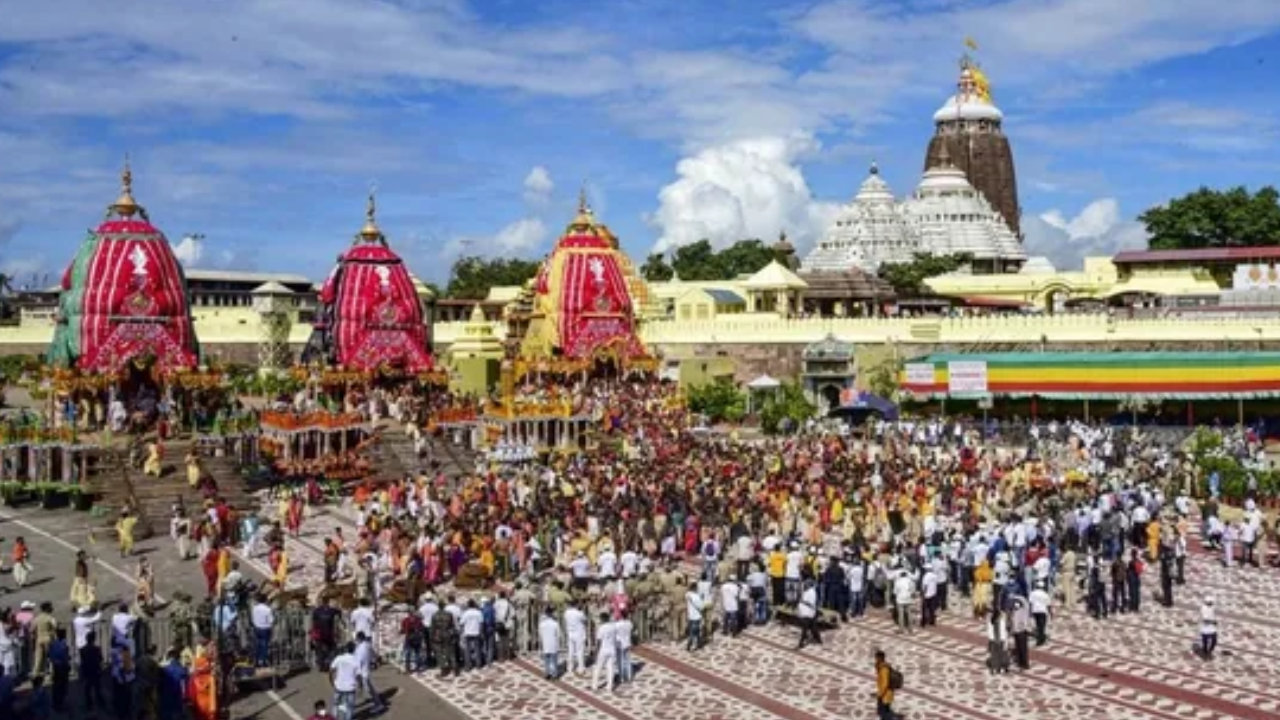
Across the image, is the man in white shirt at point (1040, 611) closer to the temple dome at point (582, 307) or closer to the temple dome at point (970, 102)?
the temple dome at point (582, 307)

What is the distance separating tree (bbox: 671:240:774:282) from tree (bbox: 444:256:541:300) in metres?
9.15

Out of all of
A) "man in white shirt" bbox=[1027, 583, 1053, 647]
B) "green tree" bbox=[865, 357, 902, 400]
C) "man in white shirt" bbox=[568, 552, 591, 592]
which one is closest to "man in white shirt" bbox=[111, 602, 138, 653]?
"man in white shirt" bbox=[568, 552, 591, 592]

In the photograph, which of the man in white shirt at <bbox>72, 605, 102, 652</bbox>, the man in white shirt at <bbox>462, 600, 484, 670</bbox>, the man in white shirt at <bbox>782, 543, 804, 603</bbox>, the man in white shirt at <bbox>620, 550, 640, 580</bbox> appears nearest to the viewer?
the man in white shirt at <bbox>72, 605, 102, 652</bbox>

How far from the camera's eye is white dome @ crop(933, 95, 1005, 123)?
81.5 meters

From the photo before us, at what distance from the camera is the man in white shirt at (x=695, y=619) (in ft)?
55.0

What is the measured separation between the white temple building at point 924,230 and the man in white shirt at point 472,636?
54.4 metres

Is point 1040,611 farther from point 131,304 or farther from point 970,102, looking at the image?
point 970,102

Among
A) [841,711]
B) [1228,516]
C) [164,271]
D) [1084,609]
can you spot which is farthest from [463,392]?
[841,711]

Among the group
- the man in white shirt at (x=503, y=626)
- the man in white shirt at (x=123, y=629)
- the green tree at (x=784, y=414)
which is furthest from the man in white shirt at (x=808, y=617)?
the green tree at (x=784, y=414)

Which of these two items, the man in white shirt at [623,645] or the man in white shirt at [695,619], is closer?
the man in white shirt at [623,645]

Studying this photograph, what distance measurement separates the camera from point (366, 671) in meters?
14.2

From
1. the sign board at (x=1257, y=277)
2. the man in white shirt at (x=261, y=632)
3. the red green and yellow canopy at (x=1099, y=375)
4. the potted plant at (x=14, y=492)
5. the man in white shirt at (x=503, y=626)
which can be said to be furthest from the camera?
the sign board at (x=1257, y=277)

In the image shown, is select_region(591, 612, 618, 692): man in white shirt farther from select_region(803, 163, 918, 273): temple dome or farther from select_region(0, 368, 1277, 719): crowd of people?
select_region(803, 163, 918, 273): temple dome

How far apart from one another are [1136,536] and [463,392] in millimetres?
27306
